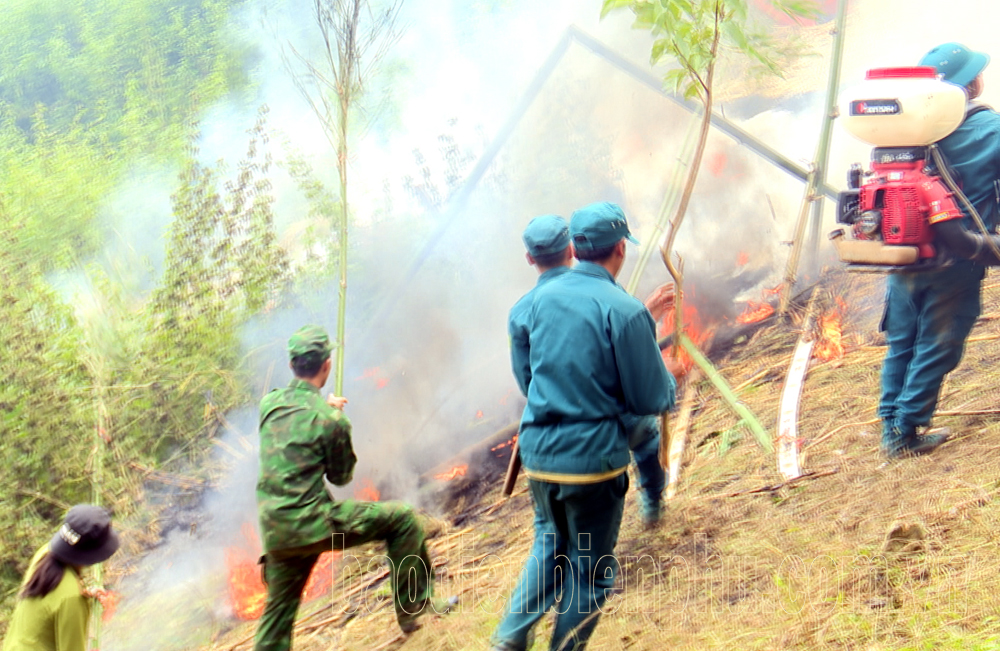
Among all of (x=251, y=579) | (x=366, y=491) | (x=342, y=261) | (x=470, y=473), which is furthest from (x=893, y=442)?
(x=251, y=579)

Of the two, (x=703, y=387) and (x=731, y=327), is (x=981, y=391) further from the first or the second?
(x=731, y=327)

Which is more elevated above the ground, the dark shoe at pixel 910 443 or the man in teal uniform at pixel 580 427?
the man in teal uniform at pixel 580 427

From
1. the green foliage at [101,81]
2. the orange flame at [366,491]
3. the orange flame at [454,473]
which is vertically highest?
the green foliage at [101,81]

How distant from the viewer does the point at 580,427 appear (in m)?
3.15

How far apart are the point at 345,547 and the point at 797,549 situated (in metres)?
2.07

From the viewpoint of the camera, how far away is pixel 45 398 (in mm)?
6965

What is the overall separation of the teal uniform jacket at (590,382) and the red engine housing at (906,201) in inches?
71.8

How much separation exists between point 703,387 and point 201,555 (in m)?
4.21

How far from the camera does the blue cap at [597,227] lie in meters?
3.36

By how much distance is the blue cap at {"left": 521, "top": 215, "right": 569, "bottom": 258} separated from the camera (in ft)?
12.2

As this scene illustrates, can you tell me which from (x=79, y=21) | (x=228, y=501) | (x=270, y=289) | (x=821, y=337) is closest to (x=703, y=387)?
(x=821, y=337)

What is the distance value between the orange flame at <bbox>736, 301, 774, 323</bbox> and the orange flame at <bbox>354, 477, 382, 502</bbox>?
3.48 meters

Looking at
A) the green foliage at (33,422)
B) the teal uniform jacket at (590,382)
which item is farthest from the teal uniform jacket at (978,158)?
the green foliage at (33,422)

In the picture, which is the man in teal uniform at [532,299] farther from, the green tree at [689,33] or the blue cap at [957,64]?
the blue cap at [957,64]
